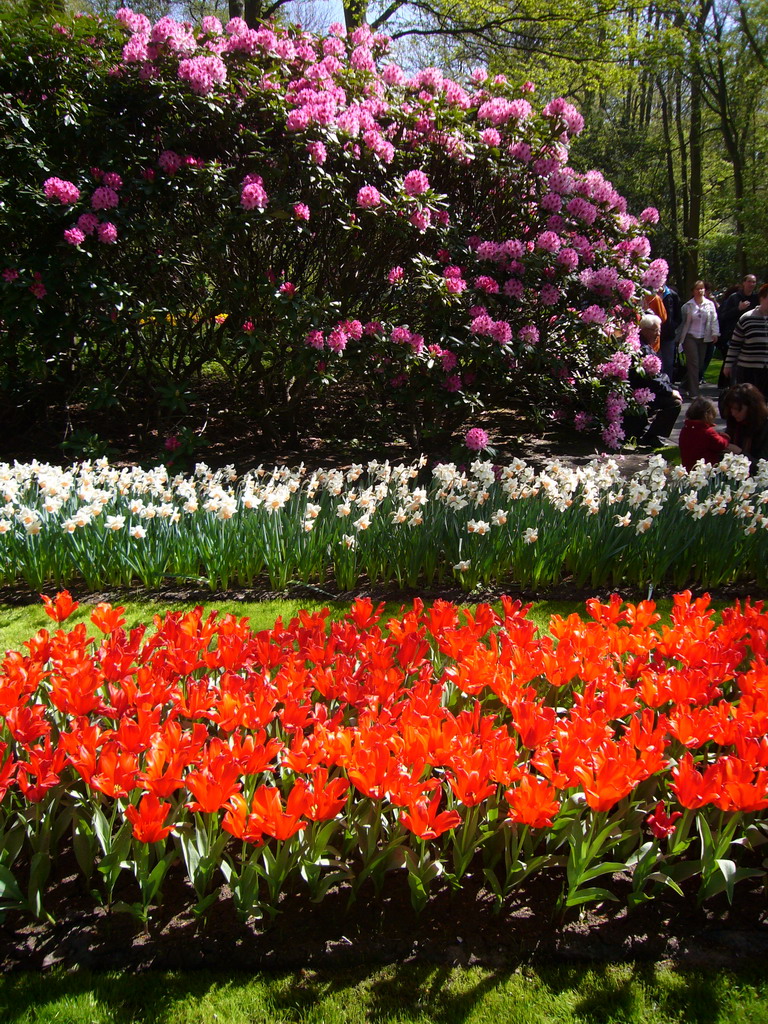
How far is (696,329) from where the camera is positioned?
Result: 34.9 ft

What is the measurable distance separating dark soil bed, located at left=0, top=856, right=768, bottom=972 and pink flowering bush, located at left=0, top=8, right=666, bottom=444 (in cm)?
448

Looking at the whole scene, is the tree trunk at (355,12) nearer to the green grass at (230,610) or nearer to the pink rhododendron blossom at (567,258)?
the pink rhododendron blossom at (567,258)

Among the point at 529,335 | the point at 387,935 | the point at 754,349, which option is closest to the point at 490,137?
the point at 529,335

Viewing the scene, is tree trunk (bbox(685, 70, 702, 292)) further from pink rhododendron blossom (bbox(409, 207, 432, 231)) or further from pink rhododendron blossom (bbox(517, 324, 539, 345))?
pink rhododendron blossom (bbox(409, 207, 432, 231))

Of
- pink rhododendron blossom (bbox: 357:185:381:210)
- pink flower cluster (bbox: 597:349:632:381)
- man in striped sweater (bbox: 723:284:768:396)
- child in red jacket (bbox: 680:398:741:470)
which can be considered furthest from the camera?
man in striped sweater (bbox: 723:284:768:396)

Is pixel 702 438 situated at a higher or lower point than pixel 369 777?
higher

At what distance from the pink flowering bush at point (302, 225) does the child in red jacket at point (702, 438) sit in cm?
146

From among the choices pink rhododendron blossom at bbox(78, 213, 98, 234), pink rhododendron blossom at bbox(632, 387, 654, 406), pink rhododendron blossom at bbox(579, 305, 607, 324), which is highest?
pink rhododendron blossom at bbox(78, 213, 98, 234)

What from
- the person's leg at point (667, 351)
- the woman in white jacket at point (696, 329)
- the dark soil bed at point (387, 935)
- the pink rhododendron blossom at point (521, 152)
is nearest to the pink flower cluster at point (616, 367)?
the pink rhododendron blossom at point (521, 152)

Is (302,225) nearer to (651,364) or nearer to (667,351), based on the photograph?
(651,364)

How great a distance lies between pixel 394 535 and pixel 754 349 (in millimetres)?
5383

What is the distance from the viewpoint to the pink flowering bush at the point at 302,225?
5.84 m

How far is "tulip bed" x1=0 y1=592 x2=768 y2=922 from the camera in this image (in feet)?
5.86

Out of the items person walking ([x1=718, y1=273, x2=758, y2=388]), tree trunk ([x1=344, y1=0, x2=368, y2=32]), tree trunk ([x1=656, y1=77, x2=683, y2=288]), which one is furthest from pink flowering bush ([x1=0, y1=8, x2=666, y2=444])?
tree trunk ([x1=656, y1=77, x2=683, y2=288])
